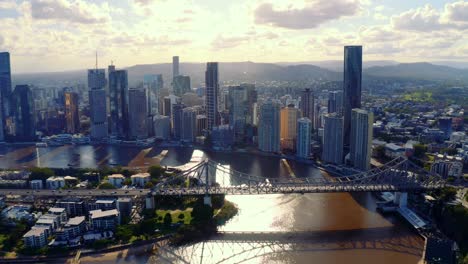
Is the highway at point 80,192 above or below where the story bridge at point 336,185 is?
below

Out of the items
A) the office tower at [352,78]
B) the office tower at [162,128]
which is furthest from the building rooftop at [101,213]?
the office tower at [162,128]

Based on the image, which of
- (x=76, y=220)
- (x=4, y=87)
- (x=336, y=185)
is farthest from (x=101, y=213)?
(x=4, y=87)

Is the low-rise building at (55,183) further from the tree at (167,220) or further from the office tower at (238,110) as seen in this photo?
the office tower at (238,110)

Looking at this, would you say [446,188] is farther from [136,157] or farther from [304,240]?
[136,157]

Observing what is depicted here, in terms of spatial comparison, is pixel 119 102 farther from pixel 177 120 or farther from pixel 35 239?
pixel 35 239

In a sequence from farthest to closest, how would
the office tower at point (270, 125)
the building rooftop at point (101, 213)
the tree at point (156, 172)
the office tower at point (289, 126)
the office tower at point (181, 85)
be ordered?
the office tower at point (181, 85), the office tower at point (289, 126), the office tower at point (270, 125), the tree at point (156, 172), the building rooftop at point (101, 213)

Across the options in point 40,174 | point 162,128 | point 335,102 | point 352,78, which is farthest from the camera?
point 335,102
